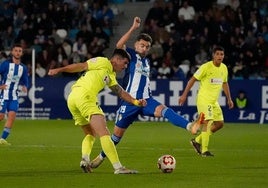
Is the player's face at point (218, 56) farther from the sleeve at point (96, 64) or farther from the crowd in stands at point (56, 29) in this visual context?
the crowd in stands at point (56, 29)

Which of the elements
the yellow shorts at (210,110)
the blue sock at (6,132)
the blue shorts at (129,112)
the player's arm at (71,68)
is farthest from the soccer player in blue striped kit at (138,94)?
A: the blue sock at (6,132)

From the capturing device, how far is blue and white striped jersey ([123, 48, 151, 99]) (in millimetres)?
14875

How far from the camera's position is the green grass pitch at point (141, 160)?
39.7 ft

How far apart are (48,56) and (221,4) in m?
7.39

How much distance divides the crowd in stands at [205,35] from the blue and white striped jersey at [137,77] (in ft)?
47.4

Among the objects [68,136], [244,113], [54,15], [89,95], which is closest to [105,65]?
[89,95]

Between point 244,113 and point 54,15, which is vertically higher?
point 54,15

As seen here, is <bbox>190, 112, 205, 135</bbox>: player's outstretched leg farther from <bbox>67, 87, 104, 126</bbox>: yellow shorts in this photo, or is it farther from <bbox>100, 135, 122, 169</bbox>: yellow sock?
<bbox>67, 87, 104, 126</bbox>: yellow shorts

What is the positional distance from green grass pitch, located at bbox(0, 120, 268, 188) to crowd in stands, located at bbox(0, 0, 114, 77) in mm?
5685

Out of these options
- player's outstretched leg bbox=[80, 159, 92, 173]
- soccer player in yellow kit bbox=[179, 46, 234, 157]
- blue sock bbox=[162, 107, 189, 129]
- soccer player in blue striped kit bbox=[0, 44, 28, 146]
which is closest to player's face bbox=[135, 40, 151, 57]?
blue sock bbox=[162, 107, 189, 129]

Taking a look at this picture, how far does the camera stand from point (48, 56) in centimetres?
3103

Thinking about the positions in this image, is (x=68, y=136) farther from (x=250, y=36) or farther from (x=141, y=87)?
(x=250, y=36)

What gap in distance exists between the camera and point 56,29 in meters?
33.1

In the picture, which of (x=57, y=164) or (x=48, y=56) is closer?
(x=57, y=164)
